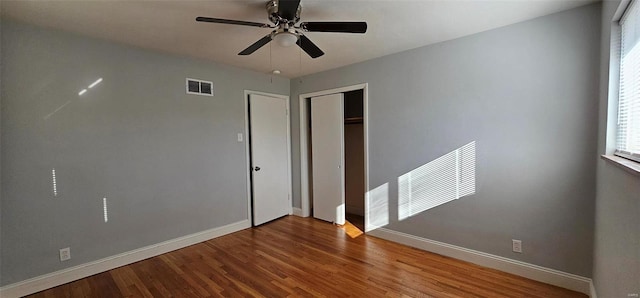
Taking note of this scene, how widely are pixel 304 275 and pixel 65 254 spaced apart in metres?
2.26

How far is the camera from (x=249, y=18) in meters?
2.19

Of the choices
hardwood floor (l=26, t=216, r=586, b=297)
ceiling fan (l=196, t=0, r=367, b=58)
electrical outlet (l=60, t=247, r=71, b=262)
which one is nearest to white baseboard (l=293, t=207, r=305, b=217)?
hardwood floor (l=26, t=216, r=586, b=297)

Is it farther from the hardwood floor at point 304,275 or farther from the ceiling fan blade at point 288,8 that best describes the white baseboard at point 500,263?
the ceiling fan blade at point 288,8

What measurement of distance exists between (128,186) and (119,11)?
1.74 m

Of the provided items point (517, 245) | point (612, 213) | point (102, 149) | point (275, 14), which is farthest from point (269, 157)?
point (612, 213)

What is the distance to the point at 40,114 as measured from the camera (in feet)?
7.43

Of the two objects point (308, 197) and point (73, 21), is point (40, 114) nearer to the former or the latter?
point (73, 21)

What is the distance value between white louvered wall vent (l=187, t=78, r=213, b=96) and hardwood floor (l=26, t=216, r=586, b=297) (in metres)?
1.97

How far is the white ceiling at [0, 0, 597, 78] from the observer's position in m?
1.96

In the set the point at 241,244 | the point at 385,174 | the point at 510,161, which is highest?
the point at 510,161

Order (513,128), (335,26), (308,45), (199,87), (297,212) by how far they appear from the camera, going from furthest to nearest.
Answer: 1. (297,212)
2. (199,87)
3. (513,128)
4. (308,45)
5. (335,26)

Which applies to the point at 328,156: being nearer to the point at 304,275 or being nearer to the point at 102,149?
the point at 304,275

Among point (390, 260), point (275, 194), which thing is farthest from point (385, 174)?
point (275, 194)

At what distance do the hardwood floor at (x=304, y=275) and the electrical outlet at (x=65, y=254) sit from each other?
239 mm
